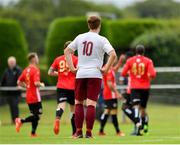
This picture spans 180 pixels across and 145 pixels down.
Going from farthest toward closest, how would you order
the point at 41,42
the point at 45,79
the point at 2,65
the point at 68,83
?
the point at 41,42 → the point at 45,79 → the point at 2,65 → the point at 68,83

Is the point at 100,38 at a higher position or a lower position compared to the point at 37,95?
higher

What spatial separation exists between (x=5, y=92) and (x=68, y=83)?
1064 cm

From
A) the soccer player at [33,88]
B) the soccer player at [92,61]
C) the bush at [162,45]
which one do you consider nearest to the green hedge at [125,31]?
the bush at [162,45]

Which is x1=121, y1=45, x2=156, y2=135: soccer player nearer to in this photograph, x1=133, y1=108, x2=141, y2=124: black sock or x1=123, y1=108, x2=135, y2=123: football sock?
x1=133, y1=108, x2=141, y2=124: black sock

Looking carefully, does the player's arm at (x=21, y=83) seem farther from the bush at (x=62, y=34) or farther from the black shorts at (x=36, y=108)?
the bush at (x=62, y=34)

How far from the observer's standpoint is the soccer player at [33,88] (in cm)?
2000

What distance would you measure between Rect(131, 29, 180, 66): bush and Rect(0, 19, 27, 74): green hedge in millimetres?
5986

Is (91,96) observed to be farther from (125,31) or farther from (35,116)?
(125,31)

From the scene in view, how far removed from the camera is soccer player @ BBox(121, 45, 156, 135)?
20531 millimetres

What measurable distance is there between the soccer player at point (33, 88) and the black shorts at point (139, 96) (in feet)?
7.45

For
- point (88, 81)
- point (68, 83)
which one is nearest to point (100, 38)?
point (88, 81)

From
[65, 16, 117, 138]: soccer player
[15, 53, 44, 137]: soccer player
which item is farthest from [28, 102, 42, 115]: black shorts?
[65, 16, 117, 138]: soccer player

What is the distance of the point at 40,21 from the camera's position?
9475cm

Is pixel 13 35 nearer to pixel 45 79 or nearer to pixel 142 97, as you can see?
pixel 45 79
